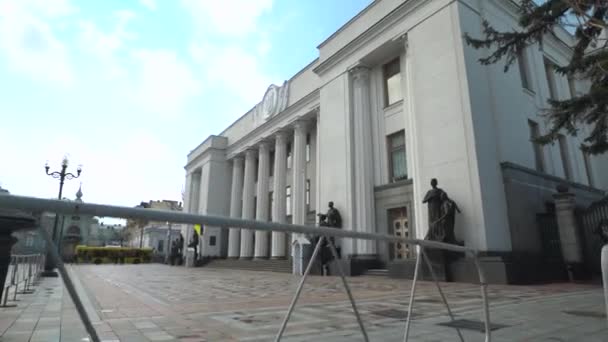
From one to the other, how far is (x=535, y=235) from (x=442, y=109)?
19.0 feet

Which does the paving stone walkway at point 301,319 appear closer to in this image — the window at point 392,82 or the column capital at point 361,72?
the window at point 392,82

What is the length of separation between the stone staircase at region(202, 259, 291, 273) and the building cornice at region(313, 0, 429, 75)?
11579 millimetres

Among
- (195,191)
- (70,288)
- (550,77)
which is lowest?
(70,288)

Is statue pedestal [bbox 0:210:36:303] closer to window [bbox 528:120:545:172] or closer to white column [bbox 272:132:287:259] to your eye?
window [bbox 528:120:545:172]

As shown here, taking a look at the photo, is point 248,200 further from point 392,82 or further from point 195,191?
point 392,82

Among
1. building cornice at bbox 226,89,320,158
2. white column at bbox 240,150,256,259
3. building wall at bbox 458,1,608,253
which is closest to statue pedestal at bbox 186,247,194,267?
Result: white column at bbox 240,150,256,259

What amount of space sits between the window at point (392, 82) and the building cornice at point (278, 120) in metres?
5.34

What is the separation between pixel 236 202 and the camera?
105ft

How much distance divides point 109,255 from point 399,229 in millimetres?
33596

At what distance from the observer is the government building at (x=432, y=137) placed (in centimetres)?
1235


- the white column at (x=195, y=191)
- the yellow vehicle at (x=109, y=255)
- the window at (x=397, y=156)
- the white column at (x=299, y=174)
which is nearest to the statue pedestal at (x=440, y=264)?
the window at (x=397, y=156)

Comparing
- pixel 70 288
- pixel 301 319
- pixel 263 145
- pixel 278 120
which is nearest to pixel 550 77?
pixel 278 120

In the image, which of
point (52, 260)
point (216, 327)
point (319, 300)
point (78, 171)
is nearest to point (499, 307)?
point (319, 300)

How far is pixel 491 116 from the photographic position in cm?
1333
